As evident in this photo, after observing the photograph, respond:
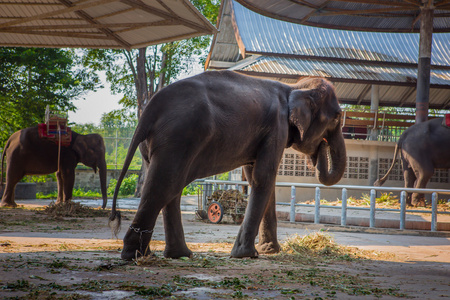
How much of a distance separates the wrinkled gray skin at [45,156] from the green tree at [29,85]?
619 centimetres

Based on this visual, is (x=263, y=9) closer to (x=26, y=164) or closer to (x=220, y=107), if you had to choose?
(x=26, y=164)

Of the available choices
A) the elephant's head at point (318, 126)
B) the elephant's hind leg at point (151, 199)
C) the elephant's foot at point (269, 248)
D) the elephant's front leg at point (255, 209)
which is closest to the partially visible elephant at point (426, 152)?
the elephant's head at point (318, 126)

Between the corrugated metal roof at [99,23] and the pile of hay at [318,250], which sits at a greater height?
the corrugated metal roof at [99,23]

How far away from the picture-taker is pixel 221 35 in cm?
2292

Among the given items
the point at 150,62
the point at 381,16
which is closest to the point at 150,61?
the point at 150,62

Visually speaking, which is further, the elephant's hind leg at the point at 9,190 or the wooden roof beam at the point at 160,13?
the elephant's hind leg at the point at 9,190

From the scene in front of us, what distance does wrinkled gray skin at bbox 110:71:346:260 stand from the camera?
197 inches

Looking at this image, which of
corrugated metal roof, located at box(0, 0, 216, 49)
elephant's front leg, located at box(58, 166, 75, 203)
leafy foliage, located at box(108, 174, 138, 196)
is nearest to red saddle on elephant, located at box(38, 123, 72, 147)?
elephant's front leg, located at box(58, 166, 75, 203)

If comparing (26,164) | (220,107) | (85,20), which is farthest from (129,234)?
(26,164)

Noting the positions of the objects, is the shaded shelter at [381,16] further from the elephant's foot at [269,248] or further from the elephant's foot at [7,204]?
the elephant's foot at [269,248]

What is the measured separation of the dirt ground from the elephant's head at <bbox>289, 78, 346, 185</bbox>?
1.25m

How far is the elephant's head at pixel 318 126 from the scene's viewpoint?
6.28 metres

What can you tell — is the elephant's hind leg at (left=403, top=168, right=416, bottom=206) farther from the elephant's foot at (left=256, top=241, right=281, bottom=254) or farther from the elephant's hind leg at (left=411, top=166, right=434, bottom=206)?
the elephant's foot at (left=256, top=241, right=281, bottom=254)

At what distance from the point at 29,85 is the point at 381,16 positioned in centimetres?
1529
